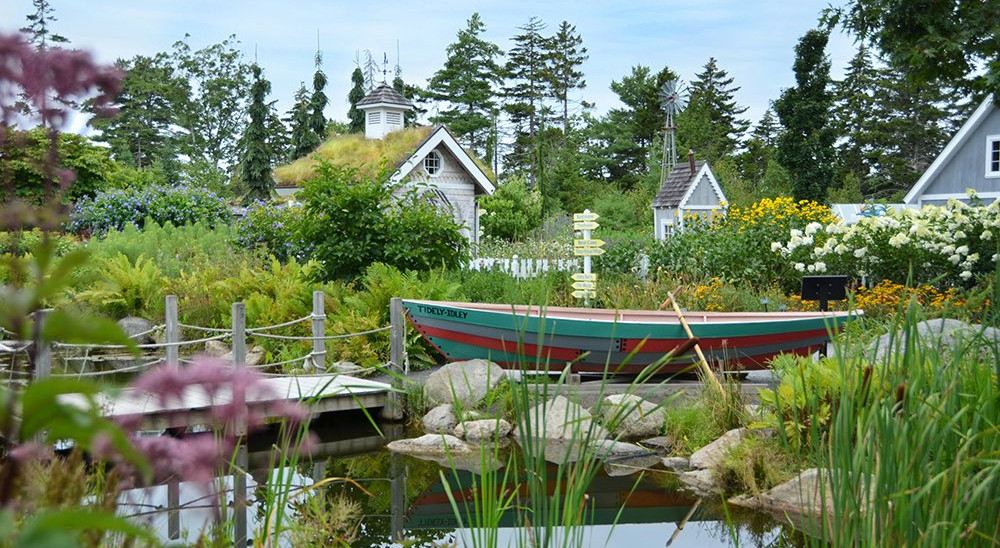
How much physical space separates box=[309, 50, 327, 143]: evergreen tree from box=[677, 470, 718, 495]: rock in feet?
108

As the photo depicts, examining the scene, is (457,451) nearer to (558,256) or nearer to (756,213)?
(558,256)

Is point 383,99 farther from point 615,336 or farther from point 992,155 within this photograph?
point 615,336

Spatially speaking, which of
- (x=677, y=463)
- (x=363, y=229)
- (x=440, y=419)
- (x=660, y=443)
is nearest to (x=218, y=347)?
(x=363, y=229)

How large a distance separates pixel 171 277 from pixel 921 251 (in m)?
11.6

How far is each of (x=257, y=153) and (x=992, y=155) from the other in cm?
2342

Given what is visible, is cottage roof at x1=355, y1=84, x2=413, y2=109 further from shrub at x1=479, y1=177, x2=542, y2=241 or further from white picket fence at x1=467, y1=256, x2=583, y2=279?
white picket fence at x1=467, y1=256, x2=583, y2=279

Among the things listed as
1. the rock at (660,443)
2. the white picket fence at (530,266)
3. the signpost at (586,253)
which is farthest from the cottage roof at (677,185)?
the rock at (660,443)

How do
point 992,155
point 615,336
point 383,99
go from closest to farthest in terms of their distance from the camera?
point 615,336
point 992,155
point 383,99

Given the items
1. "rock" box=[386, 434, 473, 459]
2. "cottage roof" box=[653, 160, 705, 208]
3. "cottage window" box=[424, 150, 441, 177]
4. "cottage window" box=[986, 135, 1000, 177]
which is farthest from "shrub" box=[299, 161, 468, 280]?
"cottage roof" box=[653, 160, 705, 208]

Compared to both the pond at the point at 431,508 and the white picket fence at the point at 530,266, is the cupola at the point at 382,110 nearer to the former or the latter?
the white picket fence at the point at 530,266

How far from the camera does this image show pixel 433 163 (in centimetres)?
2280

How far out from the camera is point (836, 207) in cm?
2817

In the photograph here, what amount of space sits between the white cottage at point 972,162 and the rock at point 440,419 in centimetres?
1702

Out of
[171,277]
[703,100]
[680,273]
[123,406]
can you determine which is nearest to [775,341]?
[680,273]
